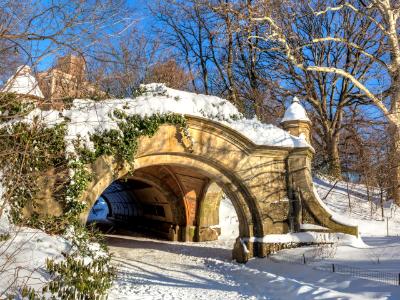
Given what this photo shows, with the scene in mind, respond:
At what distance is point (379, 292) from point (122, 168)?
5.90 meters

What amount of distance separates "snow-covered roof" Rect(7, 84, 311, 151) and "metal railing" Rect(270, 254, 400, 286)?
10.2 feet

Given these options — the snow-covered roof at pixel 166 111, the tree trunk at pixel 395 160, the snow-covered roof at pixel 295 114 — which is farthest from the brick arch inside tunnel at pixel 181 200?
the tree trunk at pixel 395 160

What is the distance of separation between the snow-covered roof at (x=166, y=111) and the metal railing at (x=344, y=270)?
3.11 metres

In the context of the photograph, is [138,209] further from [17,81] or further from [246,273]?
[17,81]

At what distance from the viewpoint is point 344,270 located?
7.86 meters

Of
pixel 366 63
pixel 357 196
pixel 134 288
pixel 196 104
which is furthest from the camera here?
pixel 366 63

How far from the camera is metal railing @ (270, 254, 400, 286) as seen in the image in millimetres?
6789

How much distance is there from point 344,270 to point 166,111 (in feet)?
17.7

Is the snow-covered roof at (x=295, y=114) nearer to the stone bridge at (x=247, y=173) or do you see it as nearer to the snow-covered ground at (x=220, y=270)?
the stone bridge at (x=247, y=173)

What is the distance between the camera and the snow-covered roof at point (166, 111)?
28.6 ft

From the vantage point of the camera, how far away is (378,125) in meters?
20.9

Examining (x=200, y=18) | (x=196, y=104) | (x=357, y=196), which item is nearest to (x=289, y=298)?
(x=196, y=104)

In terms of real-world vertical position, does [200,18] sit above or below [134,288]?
above

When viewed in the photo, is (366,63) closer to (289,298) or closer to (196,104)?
(196,104)
